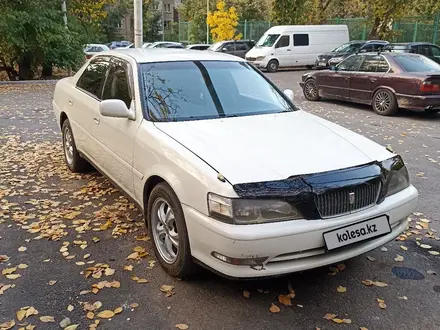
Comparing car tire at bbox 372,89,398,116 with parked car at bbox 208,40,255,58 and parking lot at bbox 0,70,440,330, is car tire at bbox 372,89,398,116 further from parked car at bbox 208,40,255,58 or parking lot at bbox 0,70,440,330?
parked car at bbox 208,40,255,58

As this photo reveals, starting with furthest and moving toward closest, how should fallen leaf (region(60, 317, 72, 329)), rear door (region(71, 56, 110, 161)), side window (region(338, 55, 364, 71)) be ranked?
side window (region(338, 55, 364, 71)) < rear door (region(71, 56, 110, 161)) < fallen leaf (region(60, 317, 72, 329))

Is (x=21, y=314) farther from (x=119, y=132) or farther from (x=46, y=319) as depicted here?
(x=119, y=132)

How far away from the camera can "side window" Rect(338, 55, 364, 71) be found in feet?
38.0

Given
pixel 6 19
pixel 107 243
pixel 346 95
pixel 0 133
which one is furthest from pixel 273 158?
pixel 6 19

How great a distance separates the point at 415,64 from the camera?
34.6 feet

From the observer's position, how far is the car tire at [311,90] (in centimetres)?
1315

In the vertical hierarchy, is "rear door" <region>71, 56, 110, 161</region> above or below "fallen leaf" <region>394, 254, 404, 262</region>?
above

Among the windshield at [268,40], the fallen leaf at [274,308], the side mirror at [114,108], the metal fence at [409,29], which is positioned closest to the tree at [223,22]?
the windshield at [268,40]

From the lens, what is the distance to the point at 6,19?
15.3m

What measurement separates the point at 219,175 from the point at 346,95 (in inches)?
→ 391

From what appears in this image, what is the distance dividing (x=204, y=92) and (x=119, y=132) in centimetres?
87

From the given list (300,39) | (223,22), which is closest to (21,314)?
(300,39)

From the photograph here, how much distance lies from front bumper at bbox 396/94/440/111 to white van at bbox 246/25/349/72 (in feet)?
45.7

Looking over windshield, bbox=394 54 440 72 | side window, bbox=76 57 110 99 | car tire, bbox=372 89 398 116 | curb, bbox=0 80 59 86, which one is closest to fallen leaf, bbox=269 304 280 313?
side window, bbox=76 57 110 99
